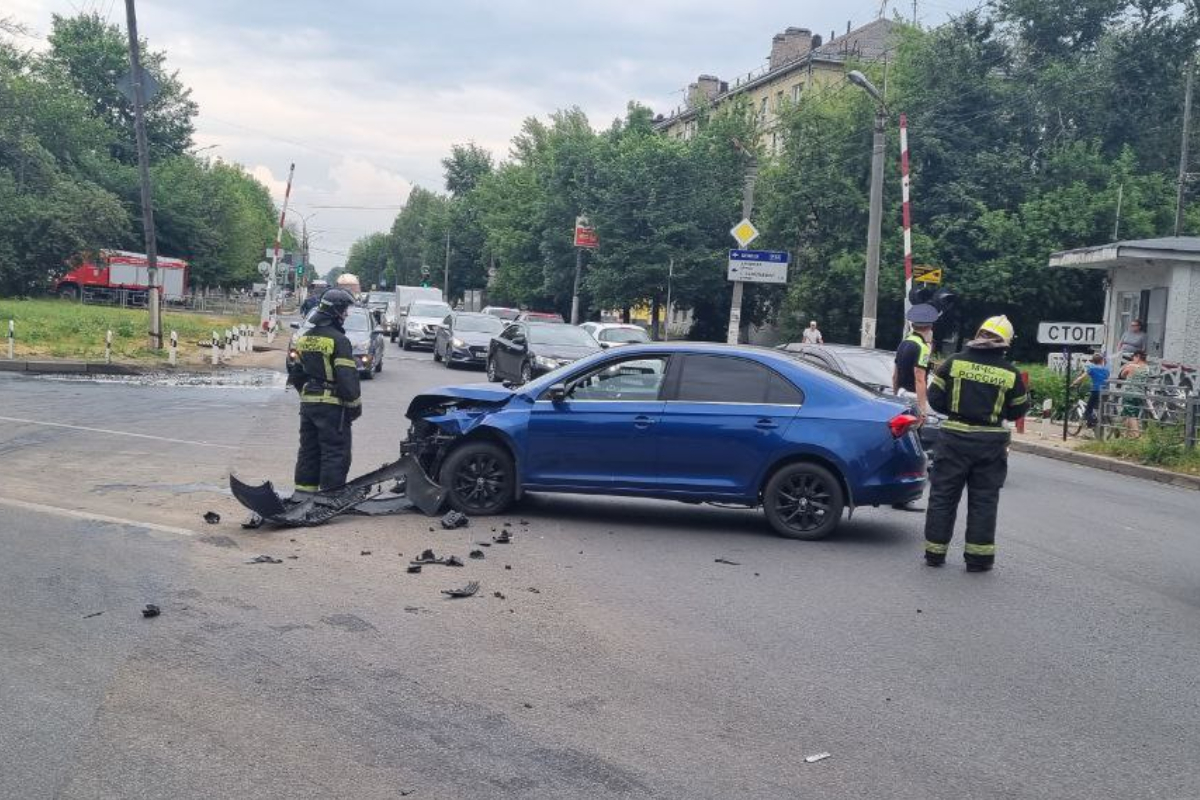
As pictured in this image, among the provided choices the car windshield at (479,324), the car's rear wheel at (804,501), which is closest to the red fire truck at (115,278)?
the car windshield at (479,324)

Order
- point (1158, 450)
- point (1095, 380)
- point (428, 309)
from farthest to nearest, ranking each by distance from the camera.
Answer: point (428, 309) < point (1095, 380) < point (1158, 450)

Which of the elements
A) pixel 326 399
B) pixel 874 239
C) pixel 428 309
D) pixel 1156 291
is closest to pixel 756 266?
pixel 874 239

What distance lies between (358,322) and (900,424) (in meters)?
19.6

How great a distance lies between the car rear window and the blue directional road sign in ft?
71.6

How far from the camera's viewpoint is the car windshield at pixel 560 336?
26406 millimetres

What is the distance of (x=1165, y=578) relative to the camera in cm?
898

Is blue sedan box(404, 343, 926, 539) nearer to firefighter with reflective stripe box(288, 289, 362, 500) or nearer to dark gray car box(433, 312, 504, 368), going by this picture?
firefighter with reflective stripe box(288, 289, 362, 500)

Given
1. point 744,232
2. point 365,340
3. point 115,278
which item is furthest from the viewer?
point 115,278

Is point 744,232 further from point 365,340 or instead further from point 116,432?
point 116,432

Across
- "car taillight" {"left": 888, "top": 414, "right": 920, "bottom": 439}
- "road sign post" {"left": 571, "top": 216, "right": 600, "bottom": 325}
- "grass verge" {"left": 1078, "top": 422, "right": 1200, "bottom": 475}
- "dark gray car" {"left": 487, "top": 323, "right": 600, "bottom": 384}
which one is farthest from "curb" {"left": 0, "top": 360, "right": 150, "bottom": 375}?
"road sign post" {"left": 571, "top": 216, "right": 600, "bottom": 325}

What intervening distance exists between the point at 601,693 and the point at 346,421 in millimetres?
4966

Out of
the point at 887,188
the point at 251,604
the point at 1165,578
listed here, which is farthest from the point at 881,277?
the point at 251,604

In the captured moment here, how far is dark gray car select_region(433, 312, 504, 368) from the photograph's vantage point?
104ft

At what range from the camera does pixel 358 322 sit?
1072 inches
